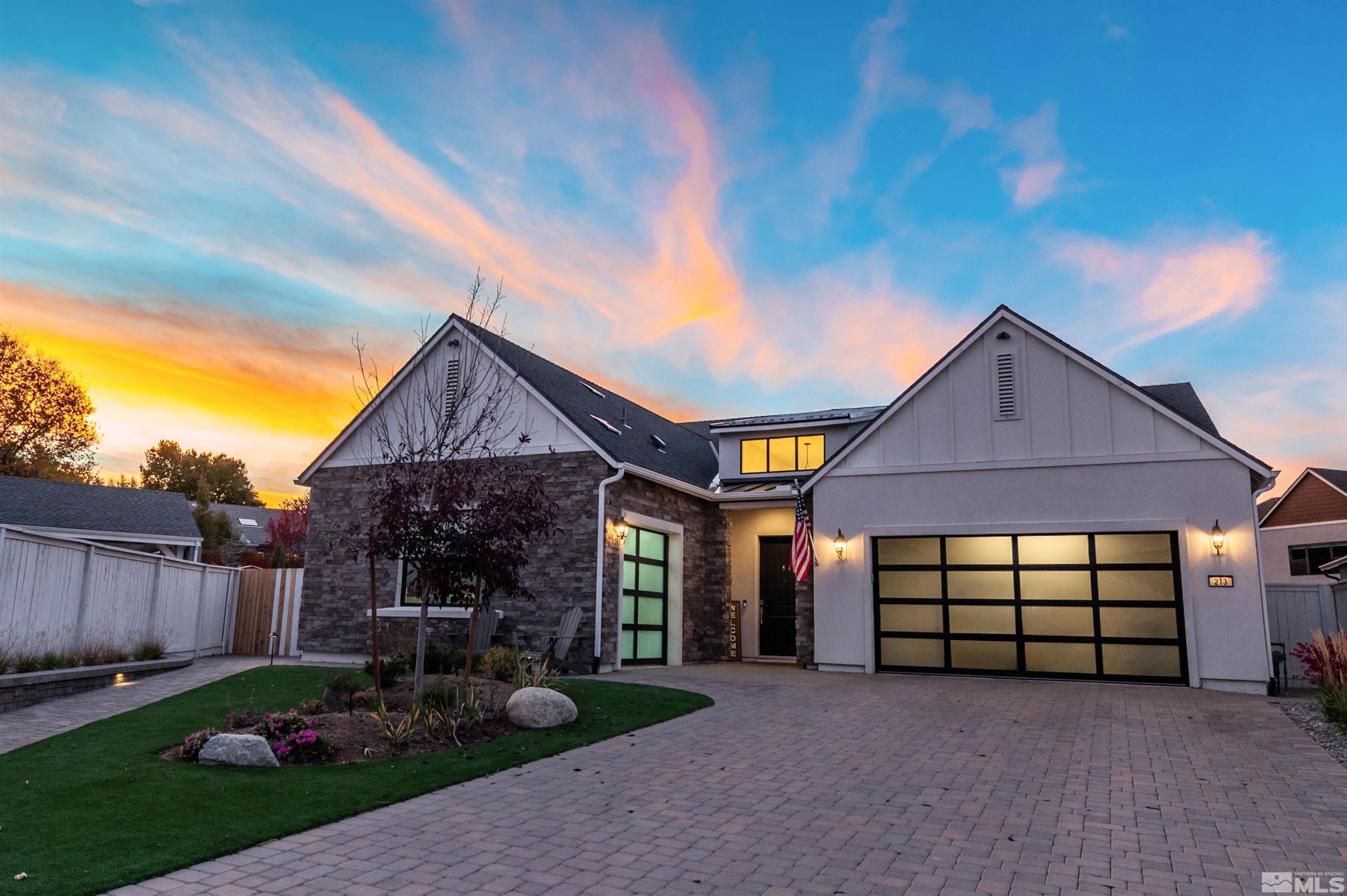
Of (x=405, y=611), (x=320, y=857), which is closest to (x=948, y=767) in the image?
(x=320, y=857)

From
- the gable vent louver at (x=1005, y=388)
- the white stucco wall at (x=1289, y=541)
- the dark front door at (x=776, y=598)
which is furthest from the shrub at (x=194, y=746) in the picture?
the white stucco wall at (x=1289, y=541)

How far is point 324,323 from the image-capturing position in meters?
16.1

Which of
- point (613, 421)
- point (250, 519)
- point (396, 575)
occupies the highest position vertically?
point (613, 421)

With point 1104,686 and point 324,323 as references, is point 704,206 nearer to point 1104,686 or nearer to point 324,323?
point 324,323

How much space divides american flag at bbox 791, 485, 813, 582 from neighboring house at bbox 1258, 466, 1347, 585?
20.2 meters

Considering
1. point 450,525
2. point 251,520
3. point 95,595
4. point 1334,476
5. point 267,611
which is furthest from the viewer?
point 251,520

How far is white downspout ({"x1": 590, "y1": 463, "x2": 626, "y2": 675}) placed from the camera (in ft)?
45.3

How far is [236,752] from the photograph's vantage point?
639 cm

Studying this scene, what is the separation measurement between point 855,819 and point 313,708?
5869 millimetres

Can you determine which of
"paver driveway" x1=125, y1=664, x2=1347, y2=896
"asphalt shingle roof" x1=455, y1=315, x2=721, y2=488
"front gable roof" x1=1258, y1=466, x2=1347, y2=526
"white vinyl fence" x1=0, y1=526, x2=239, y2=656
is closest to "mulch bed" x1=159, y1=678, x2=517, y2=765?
"paver driveway" x1=125, y1=664, x2=1347, y2=896

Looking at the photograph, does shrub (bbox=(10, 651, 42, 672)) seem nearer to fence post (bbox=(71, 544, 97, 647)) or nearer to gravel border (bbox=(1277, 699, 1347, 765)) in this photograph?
fence post (bbox=(71, 544, 97, 647))

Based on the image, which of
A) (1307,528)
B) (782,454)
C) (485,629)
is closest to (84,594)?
(485,629)

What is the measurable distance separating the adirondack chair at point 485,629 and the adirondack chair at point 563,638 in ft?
2.44

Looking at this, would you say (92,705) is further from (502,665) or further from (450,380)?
(450,380)
